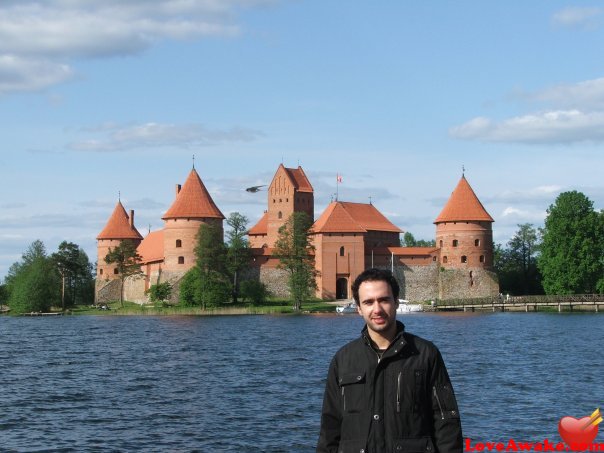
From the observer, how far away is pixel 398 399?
4.63m

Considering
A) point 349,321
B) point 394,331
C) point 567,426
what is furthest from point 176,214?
point 394,331

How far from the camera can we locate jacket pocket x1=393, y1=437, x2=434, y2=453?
15.3ft

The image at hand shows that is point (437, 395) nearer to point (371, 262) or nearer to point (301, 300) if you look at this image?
point (301, 300)

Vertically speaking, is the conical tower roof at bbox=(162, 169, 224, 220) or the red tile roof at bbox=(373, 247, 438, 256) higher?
the conical tower roof at bbox=(162, 169, 224, 220)

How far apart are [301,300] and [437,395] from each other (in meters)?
53.7

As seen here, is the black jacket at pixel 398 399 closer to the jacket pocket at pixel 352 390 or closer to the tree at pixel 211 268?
the jacket pocket at pixel 352 390

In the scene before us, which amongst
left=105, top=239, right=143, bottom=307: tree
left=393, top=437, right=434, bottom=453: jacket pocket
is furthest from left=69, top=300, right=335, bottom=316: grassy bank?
left=393, top=437, right=434, bottom=453: jacket pocket

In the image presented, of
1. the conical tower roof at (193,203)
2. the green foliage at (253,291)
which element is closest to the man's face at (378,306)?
the green foliage at (253,291)

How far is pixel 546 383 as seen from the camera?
821 inches

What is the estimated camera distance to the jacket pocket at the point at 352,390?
15.3 feet

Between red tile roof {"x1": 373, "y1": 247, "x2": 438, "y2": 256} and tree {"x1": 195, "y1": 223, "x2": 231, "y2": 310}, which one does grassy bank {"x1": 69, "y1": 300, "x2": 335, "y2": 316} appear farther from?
red tile roof {"x1": 373, "y1": 247, "x2": 438, "y2": 256}

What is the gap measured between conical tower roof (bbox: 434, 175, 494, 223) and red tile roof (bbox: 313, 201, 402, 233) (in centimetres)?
563

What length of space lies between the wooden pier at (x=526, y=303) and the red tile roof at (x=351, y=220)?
8.22m

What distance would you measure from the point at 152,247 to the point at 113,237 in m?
5.07
